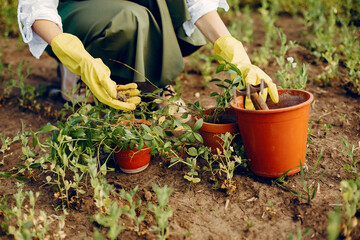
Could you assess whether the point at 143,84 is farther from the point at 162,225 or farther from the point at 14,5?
the point at 14,5

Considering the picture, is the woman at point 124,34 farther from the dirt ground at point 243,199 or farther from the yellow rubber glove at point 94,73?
the dirt ground at point 243,199

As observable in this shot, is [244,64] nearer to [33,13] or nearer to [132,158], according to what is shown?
[132,158]

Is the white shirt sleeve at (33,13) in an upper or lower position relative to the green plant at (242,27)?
upper

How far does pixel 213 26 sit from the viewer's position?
6.51ft

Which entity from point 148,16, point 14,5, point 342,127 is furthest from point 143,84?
point 14,5

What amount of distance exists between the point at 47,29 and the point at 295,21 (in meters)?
2.81

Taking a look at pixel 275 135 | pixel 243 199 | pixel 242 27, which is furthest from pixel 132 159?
pixel 242 27

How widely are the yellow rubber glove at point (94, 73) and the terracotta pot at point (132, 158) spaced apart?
0.37 feet

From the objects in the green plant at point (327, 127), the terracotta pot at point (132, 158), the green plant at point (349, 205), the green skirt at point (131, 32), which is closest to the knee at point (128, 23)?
the green skirt at point (131, 32)

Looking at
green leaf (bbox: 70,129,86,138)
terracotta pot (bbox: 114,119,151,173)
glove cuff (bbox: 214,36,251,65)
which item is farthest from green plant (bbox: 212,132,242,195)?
green leaf (bbox: 70,129,86,138)

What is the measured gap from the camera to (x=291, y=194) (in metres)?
1.50

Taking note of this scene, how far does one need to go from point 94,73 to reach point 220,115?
0.68m

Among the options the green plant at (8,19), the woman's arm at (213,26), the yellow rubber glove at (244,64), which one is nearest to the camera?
the yellow rubber glove at (244,64)

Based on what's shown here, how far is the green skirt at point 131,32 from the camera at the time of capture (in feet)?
6.30
